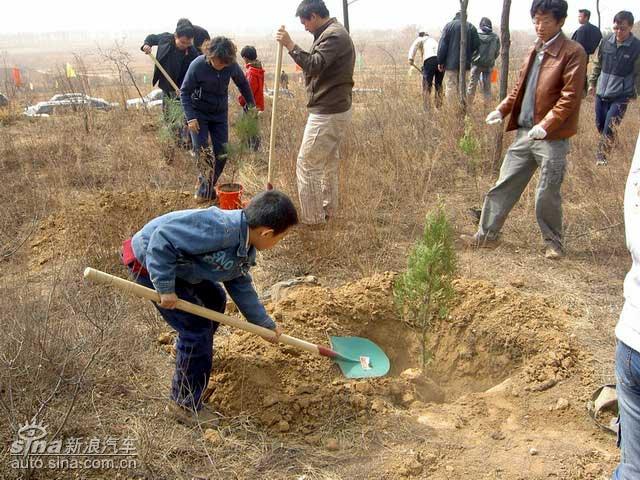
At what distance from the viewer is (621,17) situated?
6820 millimetres

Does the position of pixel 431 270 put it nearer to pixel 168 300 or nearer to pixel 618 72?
pixel 168 300

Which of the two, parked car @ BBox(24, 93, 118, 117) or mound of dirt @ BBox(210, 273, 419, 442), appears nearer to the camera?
mound of dirt @ BBox(210, 273, 419, 442)

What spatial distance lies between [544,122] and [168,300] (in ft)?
10.2

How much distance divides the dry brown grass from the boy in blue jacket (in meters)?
0.23

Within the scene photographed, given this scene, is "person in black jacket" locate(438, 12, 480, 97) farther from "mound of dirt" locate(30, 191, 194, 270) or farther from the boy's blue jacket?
the boy's blue jacket

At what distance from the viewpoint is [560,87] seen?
4.23m

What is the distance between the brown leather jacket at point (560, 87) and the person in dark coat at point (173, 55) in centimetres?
414

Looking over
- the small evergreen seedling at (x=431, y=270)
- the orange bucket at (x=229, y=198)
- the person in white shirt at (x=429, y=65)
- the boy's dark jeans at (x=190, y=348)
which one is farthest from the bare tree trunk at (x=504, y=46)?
the boy's dark jeans at (x=190, y=348)

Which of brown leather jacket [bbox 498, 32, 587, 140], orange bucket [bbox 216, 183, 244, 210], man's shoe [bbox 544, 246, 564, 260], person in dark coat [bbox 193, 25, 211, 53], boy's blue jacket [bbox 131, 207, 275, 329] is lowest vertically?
man's shoe [bbox 544, 246, 564, 260]

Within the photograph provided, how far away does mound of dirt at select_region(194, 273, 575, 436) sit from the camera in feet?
9.82

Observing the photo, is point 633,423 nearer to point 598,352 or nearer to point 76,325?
point 598,352

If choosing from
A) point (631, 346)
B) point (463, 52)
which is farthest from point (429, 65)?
point (631, 346)

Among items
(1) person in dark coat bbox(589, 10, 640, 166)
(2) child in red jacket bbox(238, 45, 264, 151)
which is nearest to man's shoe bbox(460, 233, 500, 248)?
(1) person in dark coat bbox(589, 10, 640, 166)

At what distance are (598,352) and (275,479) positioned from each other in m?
2.15
